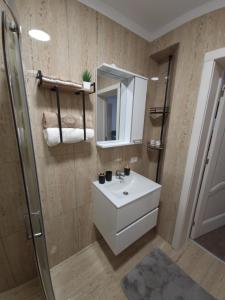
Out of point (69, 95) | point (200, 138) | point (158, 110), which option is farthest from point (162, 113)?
point (69, 95)

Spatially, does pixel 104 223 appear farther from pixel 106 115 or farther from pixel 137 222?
pixel 106 115

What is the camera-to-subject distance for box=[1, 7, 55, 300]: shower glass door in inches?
27.2

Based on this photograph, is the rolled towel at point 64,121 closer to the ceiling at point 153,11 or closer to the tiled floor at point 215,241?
the ceiling at point 153,11

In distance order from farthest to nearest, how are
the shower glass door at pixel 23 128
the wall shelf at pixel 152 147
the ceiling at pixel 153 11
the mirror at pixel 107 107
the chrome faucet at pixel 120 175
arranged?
1. the wall shelf at pixel 152 147
2. the chrome faucet at pixel 120 175
3. the mirror at pixel 107 107
4. the ceiling at pixel 153 11
5. the shower glass door at pixel 23 128

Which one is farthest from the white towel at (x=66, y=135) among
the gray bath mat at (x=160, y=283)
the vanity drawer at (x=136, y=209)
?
the gray bath mat at (x=160, y=283)

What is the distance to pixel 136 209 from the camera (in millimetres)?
1281

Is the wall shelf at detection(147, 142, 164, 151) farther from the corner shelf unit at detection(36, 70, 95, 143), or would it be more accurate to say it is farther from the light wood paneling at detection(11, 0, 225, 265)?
the corner shelf unit at detection(36, 70, 95, 143)

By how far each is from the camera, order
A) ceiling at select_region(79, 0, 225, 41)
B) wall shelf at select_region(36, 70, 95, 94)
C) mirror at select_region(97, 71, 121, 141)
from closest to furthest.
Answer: wall shelf at select_region(36, 70, 95, 94)
ceiling at select_region(79, 0, 225, 41)
mirror at select_region(97, 71, 121, 141)

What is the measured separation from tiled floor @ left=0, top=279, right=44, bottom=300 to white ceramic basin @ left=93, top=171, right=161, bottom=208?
3.55ft

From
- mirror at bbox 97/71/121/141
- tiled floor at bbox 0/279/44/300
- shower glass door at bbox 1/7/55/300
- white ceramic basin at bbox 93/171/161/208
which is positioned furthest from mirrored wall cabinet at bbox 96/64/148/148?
tiled floor at bbox 0/279/44/300

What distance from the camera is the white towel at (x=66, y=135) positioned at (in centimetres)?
102

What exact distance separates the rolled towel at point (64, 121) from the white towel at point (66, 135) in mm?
33

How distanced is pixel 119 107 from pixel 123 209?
43.5 inches

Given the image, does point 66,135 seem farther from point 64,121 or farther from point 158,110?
point 158,110
